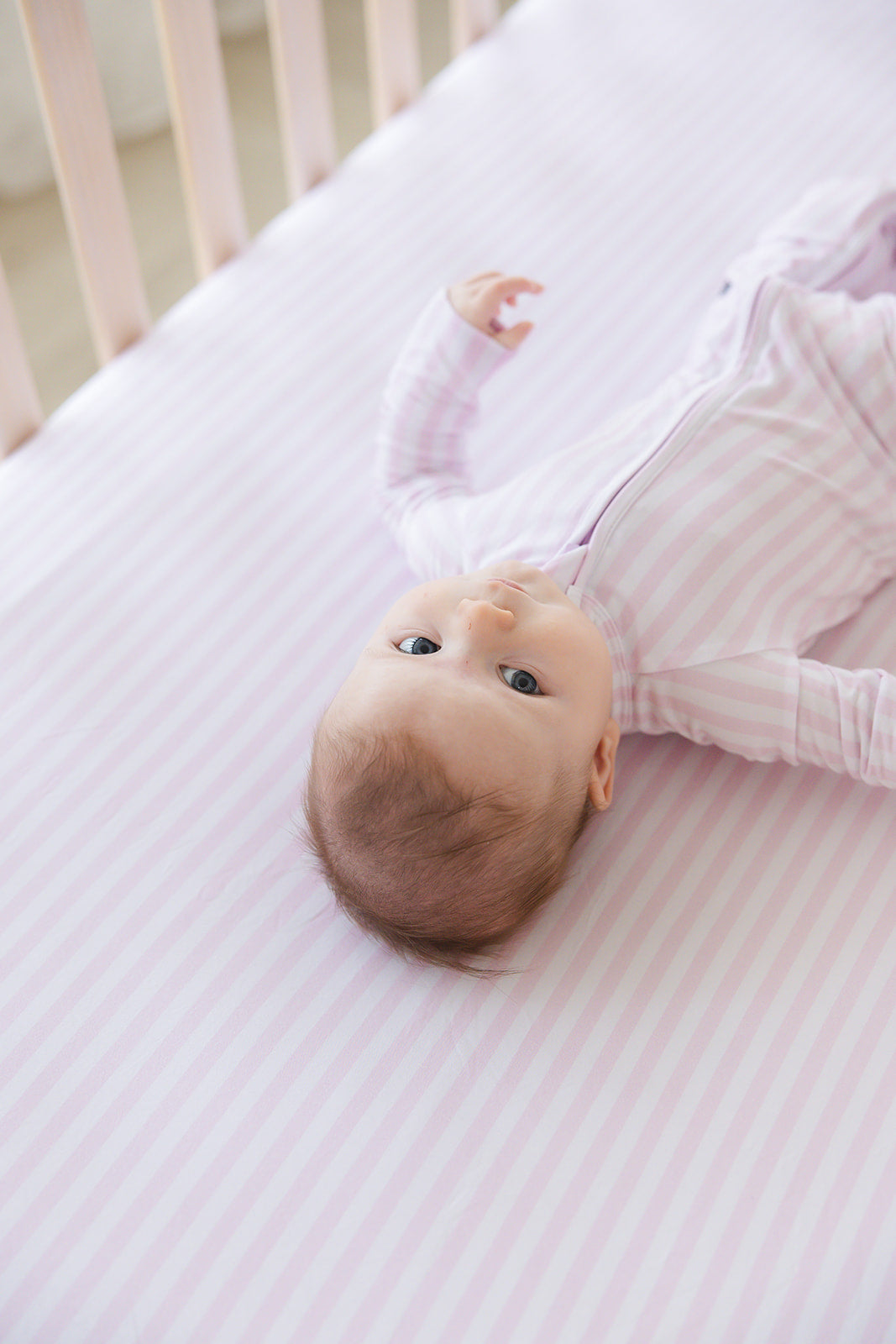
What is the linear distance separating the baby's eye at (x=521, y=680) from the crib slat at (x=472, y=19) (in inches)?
42.3

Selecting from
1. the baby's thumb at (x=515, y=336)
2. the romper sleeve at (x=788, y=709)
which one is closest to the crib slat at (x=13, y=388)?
the baby's thumb at (x=515, y=336)

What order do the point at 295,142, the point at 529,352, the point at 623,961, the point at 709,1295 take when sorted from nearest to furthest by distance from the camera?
the point at 709,1295, the point at 623,961, the point at 529,352, the point at 295,142

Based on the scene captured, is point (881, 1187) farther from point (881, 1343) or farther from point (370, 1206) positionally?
point (370, 1206)

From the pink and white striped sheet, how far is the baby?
7 cm

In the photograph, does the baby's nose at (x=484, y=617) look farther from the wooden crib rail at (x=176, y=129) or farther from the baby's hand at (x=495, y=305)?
the wooden crib rail at (x=176, y=129)

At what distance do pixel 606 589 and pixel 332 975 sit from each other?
37 cm

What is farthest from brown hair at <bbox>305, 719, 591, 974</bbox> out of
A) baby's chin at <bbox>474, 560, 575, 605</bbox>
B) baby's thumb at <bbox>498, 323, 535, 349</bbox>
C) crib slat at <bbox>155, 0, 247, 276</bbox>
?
crib slat at <bbox>155, 0, 247, 276</bbox>

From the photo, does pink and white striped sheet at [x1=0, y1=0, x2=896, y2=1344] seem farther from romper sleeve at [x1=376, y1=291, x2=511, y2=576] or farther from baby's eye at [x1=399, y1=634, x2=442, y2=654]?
baby's eye at [x1=399, y1=634, x2=442, y2=654]

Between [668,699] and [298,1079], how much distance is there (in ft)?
1.31

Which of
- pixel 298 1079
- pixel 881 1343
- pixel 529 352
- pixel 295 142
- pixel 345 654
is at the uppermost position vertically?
pixel 295 142

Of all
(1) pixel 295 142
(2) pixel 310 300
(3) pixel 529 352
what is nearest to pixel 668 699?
(3) pixel 529 352

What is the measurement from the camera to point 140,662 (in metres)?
1.00

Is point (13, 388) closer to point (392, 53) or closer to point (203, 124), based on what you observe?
point (203, 124)

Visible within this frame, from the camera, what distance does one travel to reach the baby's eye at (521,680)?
810 mm
